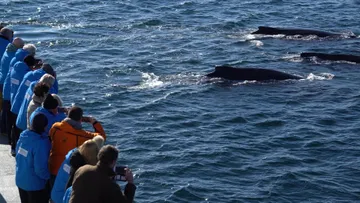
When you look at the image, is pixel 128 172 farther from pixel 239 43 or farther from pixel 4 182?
pixel 239 43

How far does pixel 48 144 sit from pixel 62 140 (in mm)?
220

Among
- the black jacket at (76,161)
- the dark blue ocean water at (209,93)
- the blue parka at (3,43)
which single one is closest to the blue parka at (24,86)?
the blue parka at (3,43)

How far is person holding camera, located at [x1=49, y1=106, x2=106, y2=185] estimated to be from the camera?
12922 millimetres

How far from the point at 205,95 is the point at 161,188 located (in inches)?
356

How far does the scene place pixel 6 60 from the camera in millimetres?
18531

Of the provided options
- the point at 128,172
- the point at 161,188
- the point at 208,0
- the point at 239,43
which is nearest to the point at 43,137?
the point at 128,172

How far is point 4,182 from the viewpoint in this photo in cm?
1520

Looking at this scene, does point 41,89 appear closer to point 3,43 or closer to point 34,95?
point 34,95

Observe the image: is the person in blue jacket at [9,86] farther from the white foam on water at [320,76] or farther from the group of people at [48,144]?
the white foam on water at [320,76]

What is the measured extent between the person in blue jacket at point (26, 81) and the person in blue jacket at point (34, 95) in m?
0.53

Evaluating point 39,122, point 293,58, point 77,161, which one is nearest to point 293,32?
point 293,58

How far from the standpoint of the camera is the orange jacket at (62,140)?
13008 millimetres

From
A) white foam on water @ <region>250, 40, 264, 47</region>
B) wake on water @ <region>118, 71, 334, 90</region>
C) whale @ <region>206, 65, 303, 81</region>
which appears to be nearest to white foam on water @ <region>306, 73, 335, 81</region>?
wake on water @ <region>118, 71, 334, 90</region>

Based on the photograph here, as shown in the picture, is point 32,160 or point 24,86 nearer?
point 32,160
